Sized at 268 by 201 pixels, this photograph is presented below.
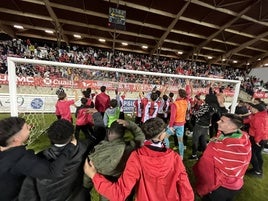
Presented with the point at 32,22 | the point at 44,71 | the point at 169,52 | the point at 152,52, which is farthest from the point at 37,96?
the point at 169,52

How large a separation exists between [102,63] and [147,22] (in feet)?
20.3

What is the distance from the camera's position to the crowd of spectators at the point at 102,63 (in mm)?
10773

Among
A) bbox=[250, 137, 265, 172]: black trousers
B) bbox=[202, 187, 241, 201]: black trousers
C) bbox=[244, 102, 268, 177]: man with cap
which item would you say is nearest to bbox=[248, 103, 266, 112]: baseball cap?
bbox=[244, 102, 268, 177]: man with cap

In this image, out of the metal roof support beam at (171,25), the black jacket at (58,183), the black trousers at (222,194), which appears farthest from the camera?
the metal roof support beam at (171,25)

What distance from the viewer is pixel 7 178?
5.13 ft

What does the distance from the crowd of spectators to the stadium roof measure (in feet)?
2.92

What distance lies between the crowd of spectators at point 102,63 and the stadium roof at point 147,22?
89 centimetres

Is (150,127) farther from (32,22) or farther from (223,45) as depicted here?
(223,45)

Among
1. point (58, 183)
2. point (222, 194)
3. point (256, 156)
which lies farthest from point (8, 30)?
point (222, 194)

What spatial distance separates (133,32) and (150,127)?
1635 cm

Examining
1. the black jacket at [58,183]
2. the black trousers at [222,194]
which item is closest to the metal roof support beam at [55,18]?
the black jacket at [58,183]

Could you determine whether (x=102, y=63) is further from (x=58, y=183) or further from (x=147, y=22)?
(x=58, y=183)

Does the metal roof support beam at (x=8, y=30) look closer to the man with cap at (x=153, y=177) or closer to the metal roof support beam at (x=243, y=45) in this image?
the man with cap at (x=153, y=177)

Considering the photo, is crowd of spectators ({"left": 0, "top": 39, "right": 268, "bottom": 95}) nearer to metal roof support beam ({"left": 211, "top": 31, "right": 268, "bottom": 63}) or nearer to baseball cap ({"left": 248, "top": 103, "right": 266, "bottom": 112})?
metal roof support beam ({"left": 211, "top": 31, "right": 268, "bottom": 63})
